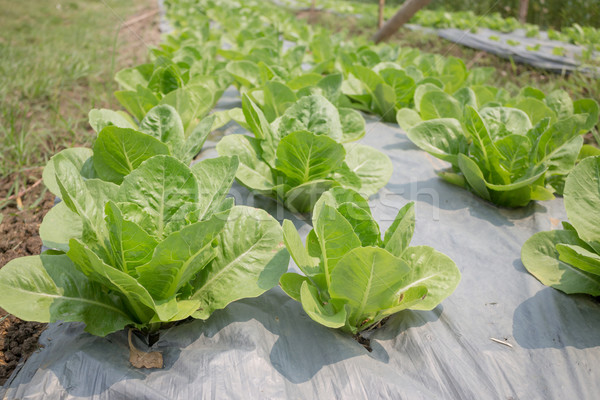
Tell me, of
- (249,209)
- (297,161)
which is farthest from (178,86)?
(249,209)

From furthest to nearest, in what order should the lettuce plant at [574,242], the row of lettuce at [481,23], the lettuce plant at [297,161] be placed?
1. the row of lettuce at [481,23]
2. the lettuce plant at [297,161]
3. the lettuce plant at [574,242]

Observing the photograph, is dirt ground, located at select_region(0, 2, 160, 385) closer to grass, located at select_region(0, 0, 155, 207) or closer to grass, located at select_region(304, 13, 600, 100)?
grass, located at select_region(0, 0, 155, 207)

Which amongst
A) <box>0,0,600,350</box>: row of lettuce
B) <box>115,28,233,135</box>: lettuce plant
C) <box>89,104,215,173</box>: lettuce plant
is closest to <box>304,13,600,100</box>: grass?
<box>0,0,600,350</box>: row of lettuce

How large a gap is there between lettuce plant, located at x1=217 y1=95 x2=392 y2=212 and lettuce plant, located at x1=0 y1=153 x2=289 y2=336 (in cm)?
34

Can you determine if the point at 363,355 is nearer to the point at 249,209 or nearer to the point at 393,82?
the point at 249,209

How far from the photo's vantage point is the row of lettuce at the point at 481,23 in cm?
524

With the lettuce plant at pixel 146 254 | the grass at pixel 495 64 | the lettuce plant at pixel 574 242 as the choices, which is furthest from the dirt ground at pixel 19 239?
the grass at pixel 495 64

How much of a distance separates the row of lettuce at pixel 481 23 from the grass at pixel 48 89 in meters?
4.76

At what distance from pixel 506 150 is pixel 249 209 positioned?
3.91ft

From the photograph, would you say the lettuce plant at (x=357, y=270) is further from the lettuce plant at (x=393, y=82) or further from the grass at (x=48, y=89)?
the grass at (x=48, y=89)

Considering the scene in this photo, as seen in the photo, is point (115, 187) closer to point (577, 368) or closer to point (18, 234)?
point (18, 234)

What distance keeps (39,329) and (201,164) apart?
693 mm

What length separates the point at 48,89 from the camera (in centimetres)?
299

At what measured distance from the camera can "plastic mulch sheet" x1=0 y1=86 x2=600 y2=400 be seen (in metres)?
1.04
